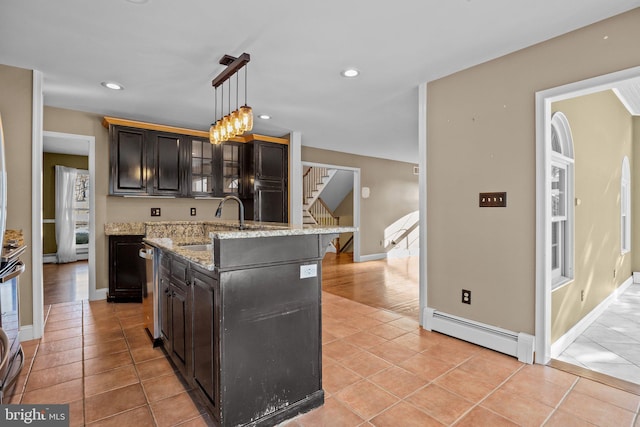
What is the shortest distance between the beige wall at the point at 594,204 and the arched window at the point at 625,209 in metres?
0.27

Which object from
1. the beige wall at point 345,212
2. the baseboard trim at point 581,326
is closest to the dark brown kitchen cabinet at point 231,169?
the baseboard trim at point 581,326

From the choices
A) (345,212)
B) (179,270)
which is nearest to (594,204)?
(179,270)

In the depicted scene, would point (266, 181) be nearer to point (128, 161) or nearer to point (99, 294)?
point (128, 161)

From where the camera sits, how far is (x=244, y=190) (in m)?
5.30

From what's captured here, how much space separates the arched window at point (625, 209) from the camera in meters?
4.93

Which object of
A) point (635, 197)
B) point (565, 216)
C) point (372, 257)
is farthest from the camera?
point (372, 257)

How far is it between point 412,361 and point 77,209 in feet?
27.0

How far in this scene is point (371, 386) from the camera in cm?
223

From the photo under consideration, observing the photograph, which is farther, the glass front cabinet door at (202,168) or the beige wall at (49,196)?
the beige wall at (49,196)

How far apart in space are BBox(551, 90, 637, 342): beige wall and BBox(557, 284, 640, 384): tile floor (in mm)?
174

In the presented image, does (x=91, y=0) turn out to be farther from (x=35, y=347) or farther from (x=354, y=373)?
(x=354, y=373)

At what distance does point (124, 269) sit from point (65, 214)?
15.1ft

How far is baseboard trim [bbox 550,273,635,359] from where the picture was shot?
285 centimetres

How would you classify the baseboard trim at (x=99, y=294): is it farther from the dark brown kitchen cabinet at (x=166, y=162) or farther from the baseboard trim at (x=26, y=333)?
the dark brown kitchen cabinet at (x=166, y=162)
